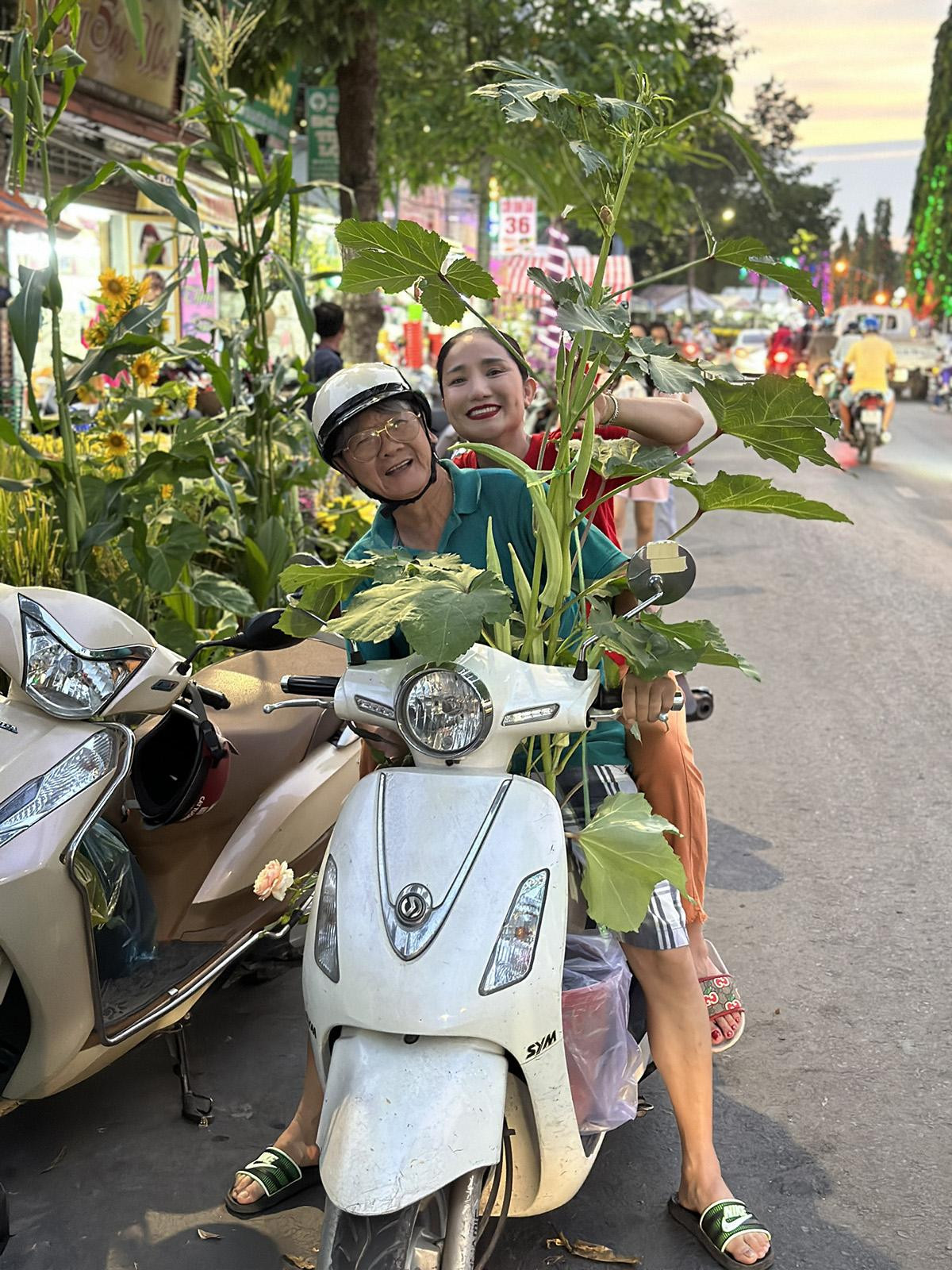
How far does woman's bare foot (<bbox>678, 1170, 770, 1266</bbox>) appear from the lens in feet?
8.46

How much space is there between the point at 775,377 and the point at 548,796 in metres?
0.82

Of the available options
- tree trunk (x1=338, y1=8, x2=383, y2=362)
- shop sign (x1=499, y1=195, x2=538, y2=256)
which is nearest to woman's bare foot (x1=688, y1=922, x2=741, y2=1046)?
tree trunk (x1=338, y1=8, x2=383, y2=362)

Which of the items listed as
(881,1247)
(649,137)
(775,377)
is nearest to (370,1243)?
(881,1247)

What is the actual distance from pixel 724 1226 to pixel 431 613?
1434 mm

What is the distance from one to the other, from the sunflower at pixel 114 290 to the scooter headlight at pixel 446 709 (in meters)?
3.11

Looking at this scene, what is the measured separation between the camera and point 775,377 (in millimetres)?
2232

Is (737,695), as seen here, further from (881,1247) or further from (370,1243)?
(370,1243)

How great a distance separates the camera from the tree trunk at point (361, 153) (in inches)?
394

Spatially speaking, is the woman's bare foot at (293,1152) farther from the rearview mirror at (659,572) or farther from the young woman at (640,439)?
the rearview mirror at (659,572)

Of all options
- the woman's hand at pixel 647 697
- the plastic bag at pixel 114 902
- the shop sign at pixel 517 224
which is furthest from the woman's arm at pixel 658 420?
the shop sign at pixel 517 224

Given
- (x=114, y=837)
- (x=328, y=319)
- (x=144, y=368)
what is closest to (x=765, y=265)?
(x=114, y=837)

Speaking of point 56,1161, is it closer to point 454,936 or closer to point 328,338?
point 454,936

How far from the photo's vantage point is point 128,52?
966cm

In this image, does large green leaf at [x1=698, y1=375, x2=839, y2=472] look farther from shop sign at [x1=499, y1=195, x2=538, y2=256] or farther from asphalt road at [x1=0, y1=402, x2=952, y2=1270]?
shop sign at [x1=499, y1=195, x2=538, y2=256]
